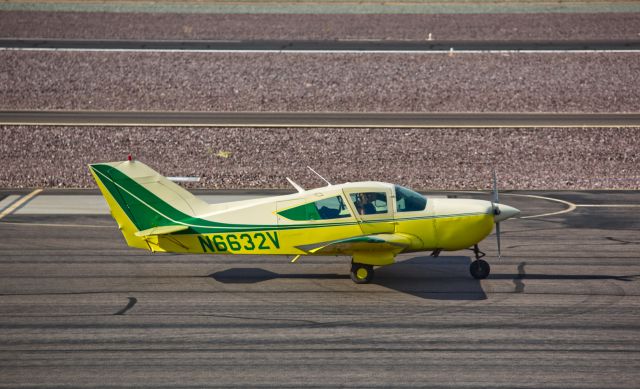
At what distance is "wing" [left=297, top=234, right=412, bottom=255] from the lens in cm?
1797

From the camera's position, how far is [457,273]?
64.8 ft

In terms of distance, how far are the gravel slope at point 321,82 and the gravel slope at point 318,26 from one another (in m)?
5.16

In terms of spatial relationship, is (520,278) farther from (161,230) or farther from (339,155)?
(339,155)

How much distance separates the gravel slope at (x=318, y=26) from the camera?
47.4 metres

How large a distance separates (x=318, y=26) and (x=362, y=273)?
3270cm

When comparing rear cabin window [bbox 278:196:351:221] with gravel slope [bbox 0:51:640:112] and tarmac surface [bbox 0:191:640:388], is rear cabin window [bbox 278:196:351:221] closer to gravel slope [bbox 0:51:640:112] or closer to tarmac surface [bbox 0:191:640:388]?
tarmac surface [bbox 0:191:640:388]

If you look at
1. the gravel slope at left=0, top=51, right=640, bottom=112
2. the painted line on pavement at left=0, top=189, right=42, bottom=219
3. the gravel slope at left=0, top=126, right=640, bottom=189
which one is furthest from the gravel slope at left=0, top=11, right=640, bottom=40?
the painted line on pavement at left=0, top=189, right=42, bottom=219

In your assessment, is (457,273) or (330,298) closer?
(330,298)

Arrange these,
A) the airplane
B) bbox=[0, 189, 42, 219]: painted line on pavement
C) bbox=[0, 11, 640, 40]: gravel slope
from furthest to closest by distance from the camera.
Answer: bbox=[0, 11, 640, 40]: gravel slope, bbox=[0, 189, 42, 219]: painted line on pavement, the airplane

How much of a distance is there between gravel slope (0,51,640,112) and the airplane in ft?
62.1

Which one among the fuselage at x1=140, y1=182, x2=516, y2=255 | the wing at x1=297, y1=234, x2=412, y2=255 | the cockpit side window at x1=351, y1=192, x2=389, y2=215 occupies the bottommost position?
the wing at x1=297, y1=234, x2=412, y2=255

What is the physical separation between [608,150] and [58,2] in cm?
3831

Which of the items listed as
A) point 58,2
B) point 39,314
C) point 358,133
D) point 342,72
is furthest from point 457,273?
point 58,2

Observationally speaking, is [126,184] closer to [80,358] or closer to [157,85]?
Result: [80,358]
